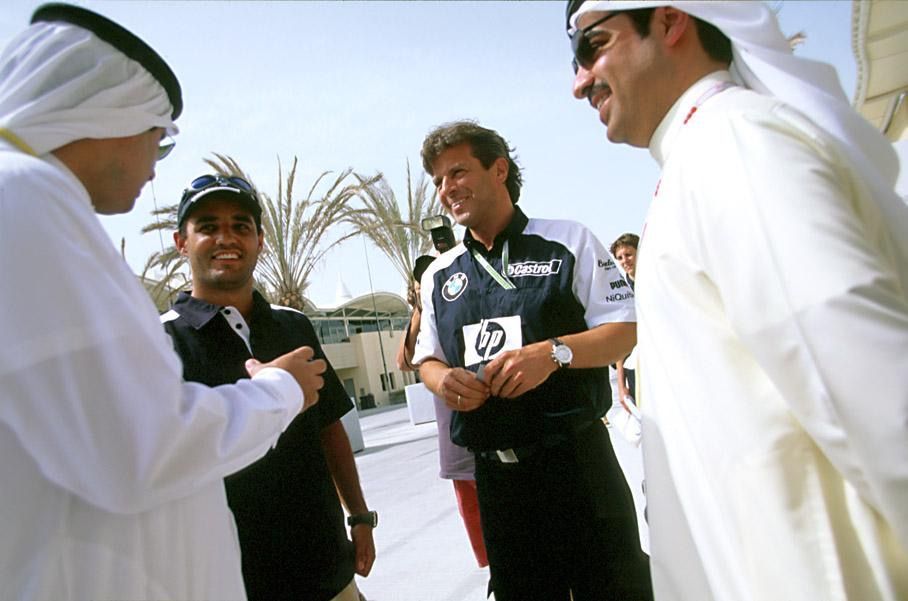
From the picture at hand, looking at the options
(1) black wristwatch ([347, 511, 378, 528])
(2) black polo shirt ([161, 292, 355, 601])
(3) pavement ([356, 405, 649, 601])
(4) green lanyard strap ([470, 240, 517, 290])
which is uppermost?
Result: (4) green lanyard strap ([470, 240, 517, 290])

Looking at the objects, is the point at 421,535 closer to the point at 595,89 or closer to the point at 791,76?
the point at 595,89

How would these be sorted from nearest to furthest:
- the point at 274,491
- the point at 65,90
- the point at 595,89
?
the point at 65,90 → the point at 595,89 → the point at 274,491

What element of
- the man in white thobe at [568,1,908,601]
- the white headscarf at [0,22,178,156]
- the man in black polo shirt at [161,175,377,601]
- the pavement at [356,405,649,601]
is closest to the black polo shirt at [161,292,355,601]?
the man in black polo shirt at [161,175,377,601]

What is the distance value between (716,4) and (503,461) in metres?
1.55

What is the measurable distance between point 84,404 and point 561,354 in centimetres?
143

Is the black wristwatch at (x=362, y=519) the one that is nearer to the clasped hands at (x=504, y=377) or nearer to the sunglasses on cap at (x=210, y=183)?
the clasped hands at (x=504, y=377)

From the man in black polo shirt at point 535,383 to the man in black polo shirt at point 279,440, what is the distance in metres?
0.50

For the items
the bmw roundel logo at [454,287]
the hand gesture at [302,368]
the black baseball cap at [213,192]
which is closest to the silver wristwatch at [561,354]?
the bmw roundel logo at [454,287]

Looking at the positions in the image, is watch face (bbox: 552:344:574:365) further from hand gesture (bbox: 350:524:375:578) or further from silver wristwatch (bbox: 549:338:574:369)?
hand gesture (bbox: 350:524:375:578)

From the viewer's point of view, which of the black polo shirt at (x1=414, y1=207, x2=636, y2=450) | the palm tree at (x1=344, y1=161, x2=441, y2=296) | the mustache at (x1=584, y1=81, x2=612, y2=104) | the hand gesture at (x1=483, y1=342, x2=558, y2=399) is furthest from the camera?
the palm tree at (x1=344, y1=161, x2=441, y2=296)

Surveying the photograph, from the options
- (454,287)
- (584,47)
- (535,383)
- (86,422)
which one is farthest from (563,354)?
(86,422)

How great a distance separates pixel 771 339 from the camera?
889 mm

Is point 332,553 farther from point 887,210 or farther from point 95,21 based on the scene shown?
point 887,210

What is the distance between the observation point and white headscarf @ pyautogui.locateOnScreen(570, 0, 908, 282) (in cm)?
113
